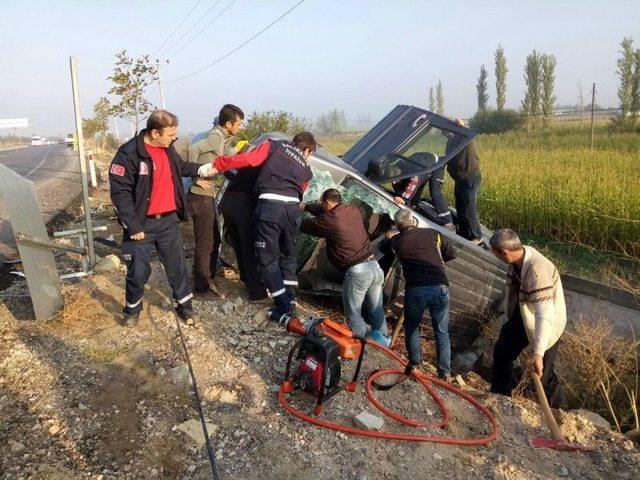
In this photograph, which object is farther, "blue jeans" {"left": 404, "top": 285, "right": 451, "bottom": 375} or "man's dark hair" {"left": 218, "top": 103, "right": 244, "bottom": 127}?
"man's dark hair" {"left": 218, "top": 103, "right": 244, "bottom": 127}

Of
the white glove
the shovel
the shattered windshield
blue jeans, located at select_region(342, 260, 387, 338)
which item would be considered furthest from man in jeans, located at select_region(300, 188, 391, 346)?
the shovel

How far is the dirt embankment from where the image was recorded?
2480 mm

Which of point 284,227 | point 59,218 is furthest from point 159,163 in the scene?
point 59,218

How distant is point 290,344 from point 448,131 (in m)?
2.68

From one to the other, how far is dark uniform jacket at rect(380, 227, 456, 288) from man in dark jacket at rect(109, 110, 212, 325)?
1704mm

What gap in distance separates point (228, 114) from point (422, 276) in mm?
2277

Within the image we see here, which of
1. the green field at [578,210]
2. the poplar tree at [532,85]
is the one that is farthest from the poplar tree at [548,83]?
the green field at [578,210]

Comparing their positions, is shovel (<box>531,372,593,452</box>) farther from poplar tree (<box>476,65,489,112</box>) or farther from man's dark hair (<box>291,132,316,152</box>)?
poplar tree (<box>476,65,489,112</box>)

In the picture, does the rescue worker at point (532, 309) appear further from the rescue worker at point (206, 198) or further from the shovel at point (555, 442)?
the rescue worker at point (206, 198)

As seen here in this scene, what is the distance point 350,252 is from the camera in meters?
4.01

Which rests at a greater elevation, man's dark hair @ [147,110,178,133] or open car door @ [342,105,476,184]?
man's dark hair @ [147,110,178,133]

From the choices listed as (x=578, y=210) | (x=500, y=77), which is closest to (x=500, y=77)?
(x=500, y=77)

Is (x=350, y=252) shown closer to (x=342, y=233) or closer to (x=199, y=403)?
(x=342, y=233)

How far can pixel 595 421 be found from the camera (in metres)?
3.60
